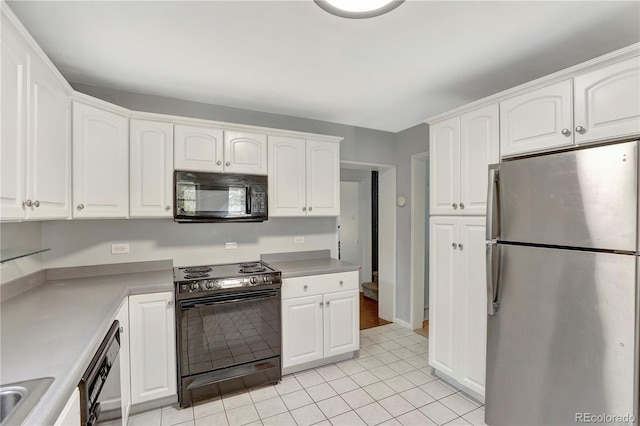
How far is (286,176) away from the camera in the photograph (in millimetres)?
2896

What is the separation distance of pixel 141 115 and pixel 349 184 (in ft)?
12.6

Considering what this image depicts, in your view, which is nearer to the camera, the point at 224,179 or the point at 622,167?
the point at 622,167

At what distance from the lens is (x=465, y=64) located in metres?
2.09

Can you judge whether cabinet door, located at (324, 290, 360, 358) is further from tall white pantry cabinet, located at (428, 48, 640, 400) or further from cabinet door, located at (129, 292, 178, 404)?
cabinet door, located at (129, 292, 178, 404)

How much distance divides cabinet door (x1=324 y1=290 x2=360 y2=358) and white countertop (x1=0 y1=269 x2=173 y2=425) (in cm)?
136

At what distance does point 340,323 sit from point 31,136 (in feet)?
8.25

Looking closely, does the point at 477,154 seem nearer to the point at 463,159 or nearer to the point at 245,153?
the point at 463,159

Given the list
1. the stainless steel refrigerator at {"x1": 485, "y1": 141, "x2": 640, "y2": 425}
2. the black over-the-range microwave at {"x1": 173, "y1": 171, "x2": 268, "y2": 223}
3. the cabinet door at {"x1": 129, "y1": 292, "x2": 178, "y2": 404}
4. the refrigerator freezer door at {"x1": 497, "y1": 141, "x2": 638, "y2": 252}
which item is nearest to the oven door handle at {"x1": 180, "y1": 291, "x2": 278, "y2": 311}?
the cabinet door at {"x1": 129, "y1": 292, "x2": 178, "y2": 404}

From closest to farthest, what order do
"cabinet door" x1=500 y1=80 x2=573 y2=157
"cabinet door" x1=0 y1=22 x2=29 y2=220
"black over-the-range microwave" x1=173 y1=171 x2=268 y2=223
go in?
"cabinet door" x1=0 y1=22 x2=29 y2=220 → "cabinet door" x1=500 y1=80 x2=573 y2=157 → "black over-the-range microwave" x1=173 y1=171 x2=268 y2=223

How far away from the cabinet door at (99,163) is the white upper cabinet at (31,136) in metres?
0.08

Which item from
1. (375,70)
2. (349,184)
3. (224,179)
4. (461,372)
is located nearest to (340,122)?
(375,70)

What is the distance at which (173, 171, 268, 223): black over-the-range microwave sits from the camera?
2443 mm

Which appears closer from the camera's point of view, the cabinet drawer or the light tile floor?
the light tile floor

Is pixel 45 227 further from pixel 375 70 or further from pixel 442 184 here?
pixel 442 184
